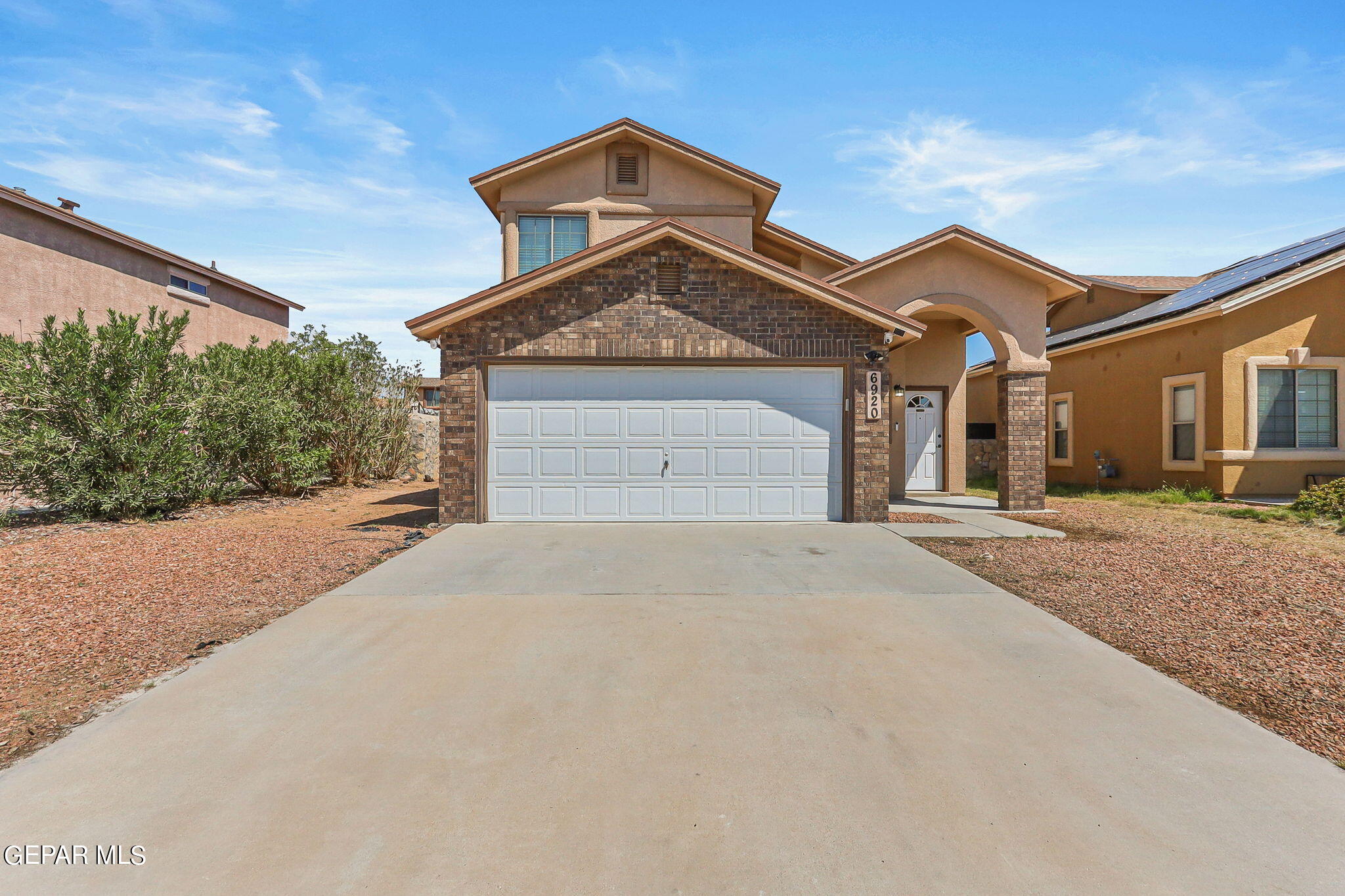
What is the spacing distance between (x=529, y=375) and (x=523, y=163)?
18.2ft

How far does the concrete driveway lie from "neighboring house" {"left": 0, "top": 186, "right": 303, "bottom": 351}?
16200 mm

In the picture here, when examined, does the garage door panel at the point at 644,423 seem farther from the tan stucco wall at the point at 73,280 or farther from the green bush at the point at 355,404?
the tan stucco wall at the point at 73,280

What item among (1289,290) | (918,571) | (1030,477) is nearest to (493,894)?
(918,571)

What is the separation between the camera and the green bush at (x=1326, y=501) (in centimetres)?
1112

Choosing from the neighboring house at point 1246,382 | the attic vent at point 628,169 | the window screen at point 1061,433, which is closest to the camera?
the neighboring house at point 1246,382

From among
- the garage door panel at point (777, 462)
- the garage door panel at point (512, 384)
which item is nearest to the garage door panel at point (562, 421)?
the garage door panel at point (512, 384)

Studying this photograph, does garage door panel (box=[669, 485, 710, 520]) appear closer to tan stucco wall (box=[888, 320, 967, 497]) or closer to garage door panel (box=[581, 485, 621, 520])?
garage door panel (box=[581, 485, 621, 520])

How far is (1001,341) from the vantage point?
1247 centimetres

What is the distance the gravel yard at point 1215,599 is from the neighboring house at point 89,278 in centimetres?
1953

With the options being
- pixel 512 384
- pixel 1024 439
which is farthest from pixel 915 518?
pixel 512 384

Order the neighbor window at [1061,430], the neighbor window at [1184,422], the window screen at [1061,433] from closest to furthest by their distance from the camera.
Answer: the neighbor window at [1184,422] → the neighbor window at [1061,430] → the window screen at [1061,433]

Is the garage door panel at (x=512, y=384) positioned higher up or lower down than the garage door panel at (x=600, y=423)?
higher up

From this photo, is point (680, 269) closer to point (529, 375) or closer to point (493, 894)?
point (529, 375)

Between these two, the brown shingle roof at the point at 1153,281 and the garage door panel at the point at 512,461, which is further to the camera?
the brown shingle roof at the point at 1153,281
